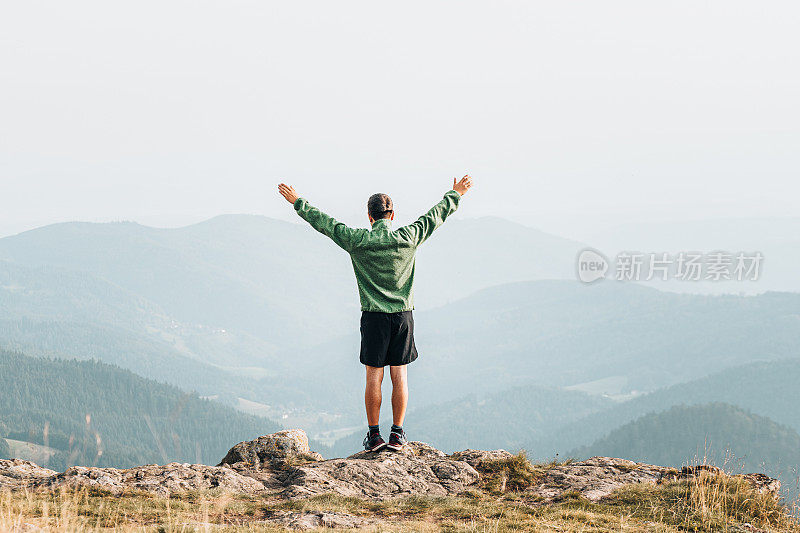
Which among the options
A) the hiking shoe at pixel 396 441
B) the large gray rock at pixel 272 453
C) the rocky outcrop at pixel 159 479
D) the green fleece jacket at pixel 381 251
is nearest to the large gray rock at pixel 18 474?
the rocky outcrop at pixel 159 479

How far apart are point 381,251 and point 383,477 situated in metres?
3.23

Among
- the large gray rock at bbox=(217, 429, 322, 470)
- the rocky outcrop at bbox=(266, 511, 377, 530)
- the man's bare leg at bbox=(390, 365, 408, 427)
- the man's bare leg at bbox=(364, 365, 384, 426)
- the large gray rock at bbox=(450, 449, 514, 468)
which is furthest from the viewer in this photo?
the large gray rock at bbox=(217, 429, 322, 470)

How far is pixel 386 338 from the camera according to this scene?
9.50m

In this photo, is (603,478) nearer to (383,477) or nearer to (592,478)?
(592,478)

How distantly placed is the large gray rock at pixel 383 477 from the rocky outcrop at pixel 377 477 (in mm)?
13

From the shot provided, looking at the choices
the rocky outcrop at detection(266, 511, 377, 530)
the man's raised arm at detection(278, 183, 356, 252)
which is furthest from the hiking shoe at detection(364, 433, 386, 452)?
the man's raised arm at detection(278, 183, 356, 252)

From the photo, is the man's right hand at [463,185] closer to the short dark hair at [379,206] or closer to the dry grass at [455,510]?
the short dark hair at [379,206]

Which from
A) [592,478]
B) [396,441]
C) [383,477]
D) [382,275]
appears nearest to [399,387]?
[396,441]

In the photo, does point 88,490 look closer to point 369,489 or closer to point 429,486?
point 369,489

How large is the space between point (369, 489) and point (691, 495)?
13.6 feet

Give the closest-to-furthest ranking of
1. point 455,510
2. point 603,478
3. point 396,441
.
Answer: point 455,510, point 603,478, point 396,441

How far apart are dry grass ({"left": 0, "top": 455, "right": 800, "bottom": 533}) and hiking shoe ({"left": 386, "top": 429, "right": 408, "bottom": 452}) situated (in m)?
1.84

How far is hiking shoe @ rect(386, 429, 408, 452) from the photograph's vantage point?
1009cm

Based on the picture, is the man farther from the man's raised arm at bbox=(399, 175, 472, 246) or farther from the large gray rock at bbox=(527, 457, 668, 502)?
the large gray rock at bbox=(527, 457, 668, 502)
